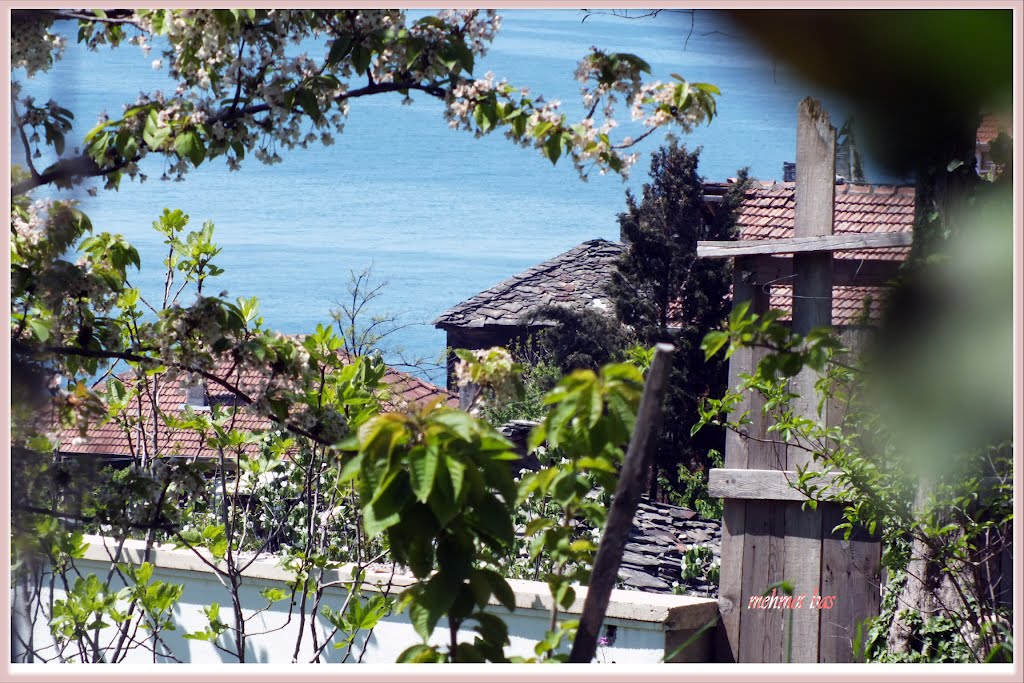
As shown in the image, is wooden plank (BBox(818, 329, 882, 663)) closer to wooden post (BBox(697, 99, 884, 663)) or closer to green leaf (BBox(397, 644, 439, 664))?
wooden post (BBox(697, 99, 884, 663))

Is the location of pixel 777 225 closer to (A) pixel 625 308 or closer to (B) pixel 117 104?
(A) pixel 625 308

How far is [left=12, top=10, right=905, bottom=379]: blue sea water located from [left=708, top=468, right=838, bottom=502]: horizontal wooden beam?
24.0 inches

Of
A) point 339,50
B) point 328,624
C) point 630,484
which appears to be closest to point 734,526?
point 328,624

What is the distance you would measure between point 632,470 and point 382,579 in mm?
1065

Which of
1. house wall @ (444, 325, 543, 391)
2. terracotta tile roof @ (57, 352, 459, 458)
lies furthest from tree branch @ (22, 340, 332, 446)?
house wall @ (444, 325, 543, 391)

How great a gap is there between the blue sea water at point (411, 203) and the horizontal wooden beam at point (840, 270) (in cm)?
18

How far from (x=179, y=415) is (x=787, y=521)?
1312 mm

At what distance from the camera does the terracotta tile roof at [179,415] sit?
5.20 ft

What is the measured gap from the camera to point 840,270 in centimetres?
161

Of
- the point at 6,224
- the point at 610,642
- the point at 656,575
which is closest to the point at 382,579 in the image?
the point at 610,642

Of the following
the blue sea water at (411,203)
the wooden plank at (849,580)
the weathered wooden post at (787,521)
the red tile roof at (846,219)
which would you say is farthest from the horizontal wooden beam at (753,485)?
A: the blue sea water at (411,203)

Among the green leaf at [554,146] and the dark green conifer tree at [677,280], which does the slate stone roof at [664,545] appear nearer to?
the dark green conifer tree at [677,280]

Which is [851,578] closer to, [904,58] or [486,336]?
[486,336]

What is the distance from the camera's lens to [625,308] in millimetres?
1847
